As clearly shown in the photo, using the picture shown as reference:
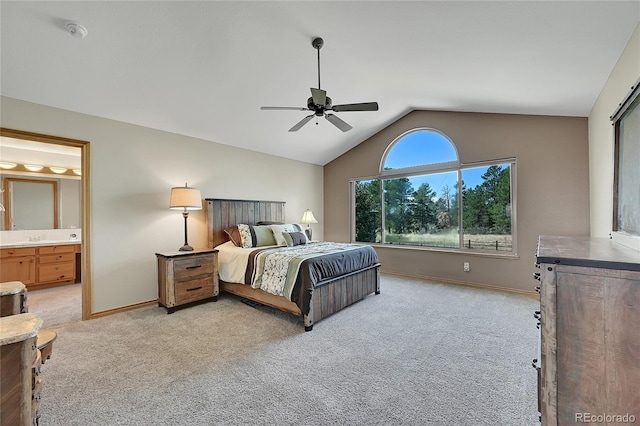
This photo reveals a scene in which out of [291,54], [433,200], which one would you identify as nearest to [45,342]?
[291,54]

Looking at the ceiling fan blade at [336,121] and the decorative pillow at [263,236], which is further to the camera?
the decorative pillow at [263,236]

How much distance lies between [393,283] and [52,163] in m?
6.48

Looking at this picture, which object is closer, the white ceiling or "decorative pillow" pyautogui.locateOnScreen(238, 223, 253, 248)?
the white ceiling

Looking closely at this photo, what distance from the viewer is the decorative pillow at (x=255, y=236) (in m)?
4.11

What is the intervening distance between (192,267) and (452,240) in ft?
13.8

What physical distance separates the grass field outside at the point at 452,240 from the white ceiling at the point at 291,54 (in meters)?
1.93

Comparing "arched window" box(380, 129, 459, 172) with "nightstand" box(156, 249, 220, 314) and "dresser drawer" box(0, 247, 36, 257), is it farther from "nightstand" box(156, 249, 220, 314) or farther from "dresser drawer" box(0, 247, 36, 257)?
"dresser drawer" box(0, 247, 36, 257)

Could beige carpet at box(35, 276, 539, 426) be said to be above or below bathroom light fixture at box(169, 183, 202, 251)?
below

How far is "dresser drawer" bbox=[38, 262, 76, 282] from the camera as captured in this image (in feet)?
14.7

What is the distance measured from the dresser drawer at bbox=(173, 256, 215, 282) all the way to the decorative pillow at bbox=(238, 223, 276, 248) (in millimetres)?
534

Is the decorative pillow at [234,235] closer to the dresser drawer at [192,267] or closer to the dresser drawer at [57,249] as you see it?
the dresser drawer at [192,267]

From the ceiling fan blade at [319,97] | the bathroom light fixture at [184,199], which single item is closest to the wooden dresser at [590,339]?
the ceiling fan blade at [319,97]

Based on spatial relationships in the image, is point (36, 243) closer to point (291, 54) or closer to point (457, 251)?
point (291, 54)

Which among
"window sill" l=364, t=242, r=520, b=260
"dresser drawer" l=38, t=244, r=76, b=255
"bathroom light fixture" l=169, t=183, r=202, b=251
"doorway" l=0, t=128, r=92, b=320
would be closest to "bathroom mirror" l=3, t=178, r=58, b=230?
"dresser drawer" l=38, t=244, r=76, b=255
